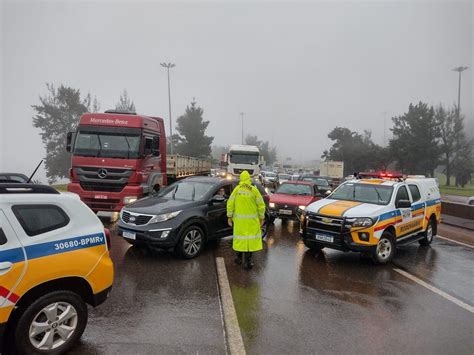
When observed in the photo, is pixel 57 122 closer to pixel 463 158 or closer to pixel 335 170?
pixel 335 170

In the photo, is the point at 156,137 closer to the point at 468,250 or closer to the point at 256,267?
the point at 256,267

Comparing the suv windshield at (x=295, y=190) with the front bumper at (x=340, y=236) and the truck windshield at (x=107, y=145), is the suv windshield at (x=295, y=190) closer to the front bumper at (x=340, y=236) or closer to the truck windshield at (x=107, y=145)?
the front bumper at (x=340, y=236)

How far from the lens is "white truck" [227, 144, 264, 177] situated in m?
24.2

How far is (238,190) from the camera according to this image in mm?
7277

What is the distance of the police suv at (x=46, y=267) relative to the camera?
349 cm

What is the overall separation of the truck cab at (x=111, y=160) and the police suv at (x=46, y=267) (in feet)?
23.7

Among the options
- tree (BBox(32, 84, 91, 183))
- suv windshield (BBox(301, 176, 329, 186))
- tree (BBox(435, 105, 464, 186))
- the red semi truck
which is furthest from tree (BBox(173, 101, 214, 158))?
the red semi truck

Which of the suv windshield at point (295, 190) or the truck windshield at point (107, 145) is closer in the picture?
the truck windshield at point (107, 145)

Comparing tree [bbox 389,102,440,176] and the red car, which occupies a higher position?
tree [bbox 389,102,440,176]

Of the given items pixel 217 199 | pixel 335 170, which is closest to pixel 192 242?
pixel 217 199

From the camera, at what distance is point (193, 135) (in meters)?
62.8

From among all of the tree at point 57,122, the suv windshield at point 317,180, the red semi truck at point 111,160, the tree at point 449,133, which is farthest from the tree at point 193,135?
the red semi truck at point 111,160

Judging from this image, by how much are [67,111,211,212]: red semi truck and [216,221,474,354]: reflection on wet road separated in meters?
4.19

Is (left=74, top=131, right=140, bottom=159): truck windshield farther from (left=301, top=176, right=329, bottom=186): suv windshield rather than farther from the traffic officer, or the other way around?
(left=301, top=176, right=329, bottom=186): suv windshield
